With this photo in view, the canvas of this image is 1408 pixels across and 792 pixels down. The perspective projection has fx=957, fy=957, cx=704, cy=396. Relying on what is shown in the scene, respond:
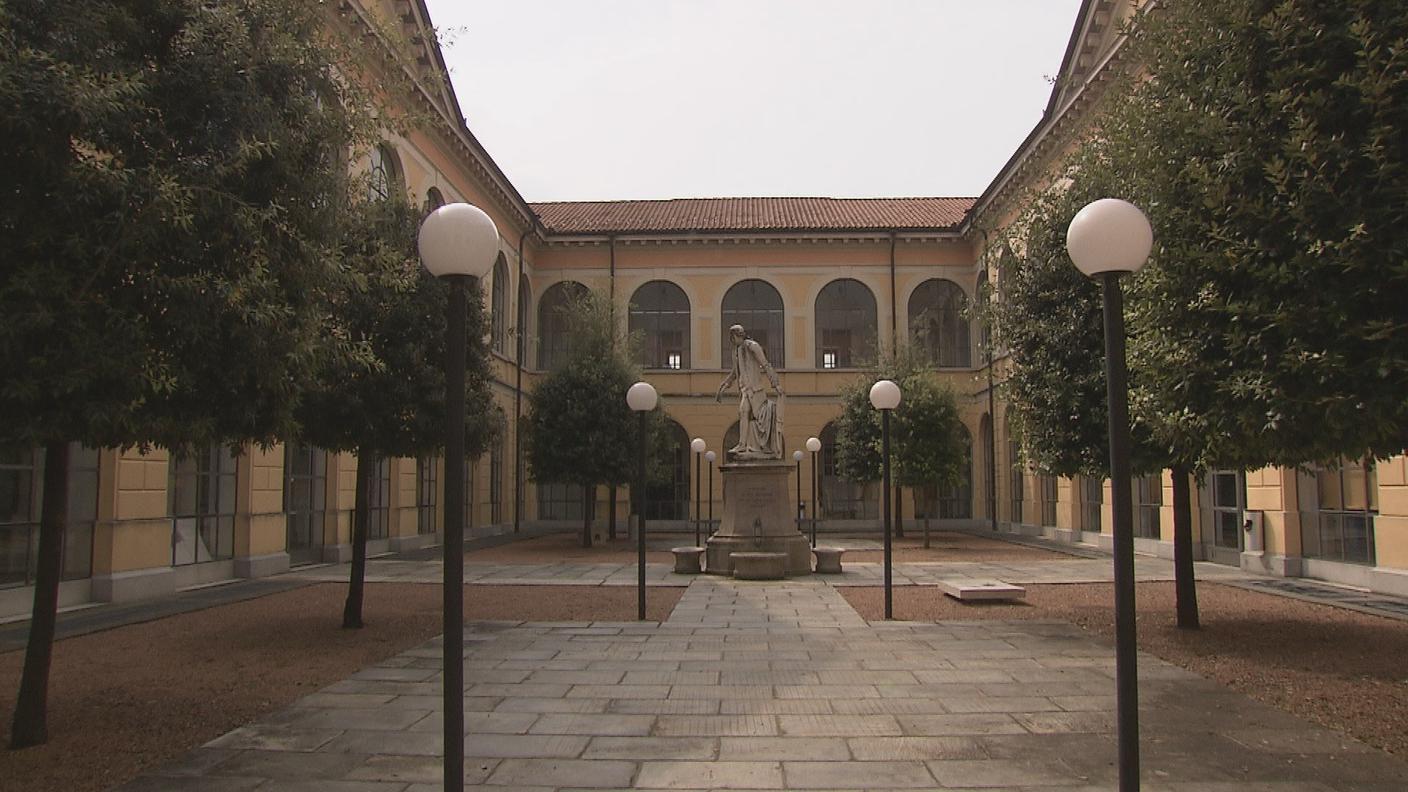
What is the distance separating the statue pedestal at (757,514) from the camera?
16.2 m

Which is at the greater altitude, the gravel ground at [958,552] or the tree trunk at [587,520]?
the tree trunk at [587,520]

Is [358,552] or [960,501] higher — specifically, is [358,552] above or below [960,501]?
above

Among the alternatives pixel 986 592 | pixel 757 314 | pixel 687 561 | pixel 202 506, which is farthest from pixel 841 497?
pixel 202 506

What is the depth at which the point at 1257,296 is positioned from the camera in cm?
608

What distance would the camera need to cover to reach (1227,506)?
18.3 metres

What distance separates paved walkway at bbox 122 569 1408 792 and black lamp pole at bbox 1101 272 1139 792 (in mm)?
1163

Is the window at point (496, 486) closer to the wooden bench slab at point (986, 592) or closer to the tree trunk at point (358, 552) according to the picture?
the tree trunk at point (358, 552)

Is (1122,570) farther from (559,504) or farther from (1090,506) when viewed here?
(559,504)

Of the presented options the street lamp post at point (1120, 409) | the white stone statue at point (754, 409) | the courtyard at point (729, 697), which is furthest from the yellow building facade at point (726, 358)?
the street lamp post at point (1120, 409)

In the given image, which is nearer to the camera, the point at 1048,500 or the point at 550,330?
the point at 1048,500

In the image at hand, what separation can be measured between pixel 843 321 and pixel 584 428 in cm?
1382

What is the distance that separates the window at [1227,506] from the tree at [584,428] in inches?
518

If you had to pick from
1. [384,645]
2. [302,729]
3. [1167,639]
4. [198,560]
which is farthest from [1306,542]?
[198,560]

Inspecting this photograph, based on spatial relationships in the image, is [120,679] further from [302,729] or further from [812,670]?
[812,670]
